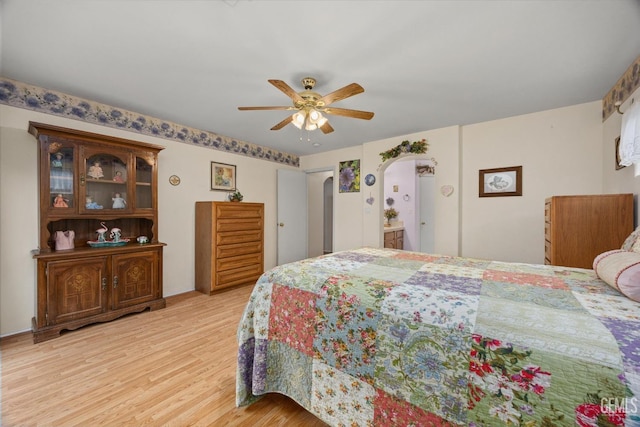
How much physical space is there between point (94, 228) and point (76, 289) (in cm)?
70

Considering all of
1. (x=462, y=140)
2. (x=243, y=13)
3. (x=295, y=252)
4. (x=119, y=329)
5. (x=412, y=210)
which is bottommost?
(x=119, y=329)

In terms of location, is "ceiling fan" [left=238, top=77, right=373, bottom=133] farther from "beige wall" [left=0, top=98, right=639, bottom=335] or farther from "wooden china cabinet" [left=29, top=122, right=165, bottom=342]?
"beige wall" [left=0, top=98, right=639, bottom=335]

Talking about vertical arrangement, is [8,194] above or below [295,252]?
above

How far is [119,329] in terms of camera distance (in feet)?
7.91

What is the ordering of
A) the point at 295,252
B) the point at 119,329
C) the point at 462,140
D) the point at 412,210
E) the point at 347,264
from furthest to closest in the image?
1. the point at 412,210
2. the point at 295,252
3. the point at 462,140
4. the point at 119,329
5. the point at 347,264

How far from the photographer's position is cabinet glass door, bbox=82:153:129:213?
252 cm

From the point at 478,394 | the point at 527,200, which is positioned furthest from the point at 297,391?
the point at 527,200

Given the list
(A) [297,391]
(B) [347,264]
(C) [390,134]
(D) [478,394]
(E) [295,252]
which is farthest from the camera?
(E) [295,252]

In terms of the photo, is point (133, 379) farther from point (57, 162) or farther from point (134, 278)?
point (57, 162)

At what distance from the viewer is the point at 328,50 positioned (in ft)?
5.74

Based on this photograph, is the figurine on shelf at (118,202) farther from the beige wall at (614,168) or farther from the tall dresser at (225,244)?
the beige wall at (614,168)

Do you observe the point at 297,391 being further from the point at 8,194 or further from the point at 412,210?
the point at 412,210

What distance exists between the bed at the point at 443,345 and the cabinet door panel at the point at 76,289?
6.58 ft

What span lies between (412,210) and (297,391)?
4.67 m
